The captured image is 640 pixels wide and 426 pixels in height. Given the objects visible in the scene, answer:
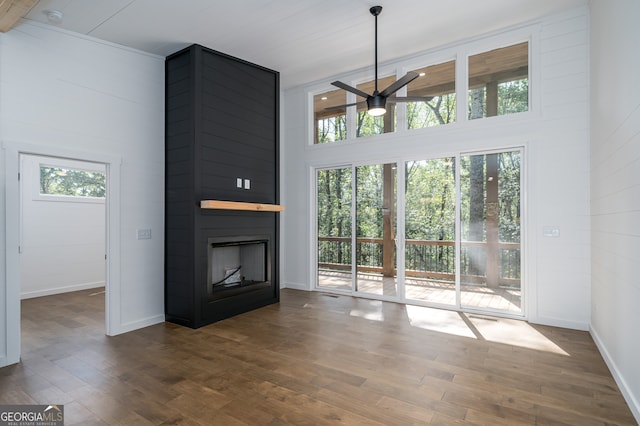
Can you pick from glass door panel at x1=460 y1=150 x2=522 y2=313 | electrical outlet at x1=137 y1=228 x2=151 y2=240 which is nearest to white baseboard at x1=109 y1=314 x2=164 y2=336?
electrical outlet at x1=137 y1=228 x2=151 y2=240

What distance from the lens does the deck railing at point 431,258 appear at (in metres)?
4.50

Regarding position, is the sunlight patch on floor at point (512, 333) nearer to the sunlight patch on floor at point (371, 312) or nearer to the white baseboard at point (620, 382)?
the white baseboard at point (620, 382)

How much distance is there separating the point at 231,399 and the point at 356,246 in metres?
3.57

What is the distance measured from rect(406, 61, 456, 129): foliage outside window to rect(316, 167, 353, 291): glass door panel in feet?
4.60

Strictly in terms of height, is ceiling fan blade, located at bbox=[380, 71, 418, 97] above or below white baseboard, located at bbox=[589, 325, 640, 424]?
above

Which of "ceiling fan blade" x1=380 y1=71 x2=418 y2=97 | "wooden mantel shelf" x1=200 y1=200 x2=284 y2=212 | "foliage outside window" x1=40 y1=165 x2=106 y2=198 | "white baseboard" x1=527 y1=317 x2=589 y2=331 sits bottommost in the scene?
"white baseboard" x1=527 y1=317 x2=589 y2=331

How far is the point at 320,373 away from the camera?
9.77ft

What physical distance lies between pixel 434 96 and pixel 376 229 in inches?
85.3

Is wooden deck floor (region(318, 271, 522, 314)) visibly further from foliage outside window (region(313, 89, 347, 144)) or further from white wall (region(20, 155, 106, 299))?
white wall (region(20, 155, 106, 299))

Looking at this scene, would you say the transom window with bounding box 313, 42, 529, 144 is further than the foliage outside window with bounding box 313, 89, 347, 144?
No

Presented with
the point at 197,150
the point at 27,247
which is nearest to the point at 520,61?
the point at 197,150

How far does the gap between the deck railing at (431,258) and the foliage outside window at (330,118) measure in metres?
1.79

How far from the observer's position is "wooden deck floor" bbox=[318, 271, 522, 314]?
4.53 metres

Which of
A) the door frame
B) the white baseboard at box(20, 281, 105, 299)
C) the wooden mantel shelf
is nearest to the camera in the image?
the door frame
